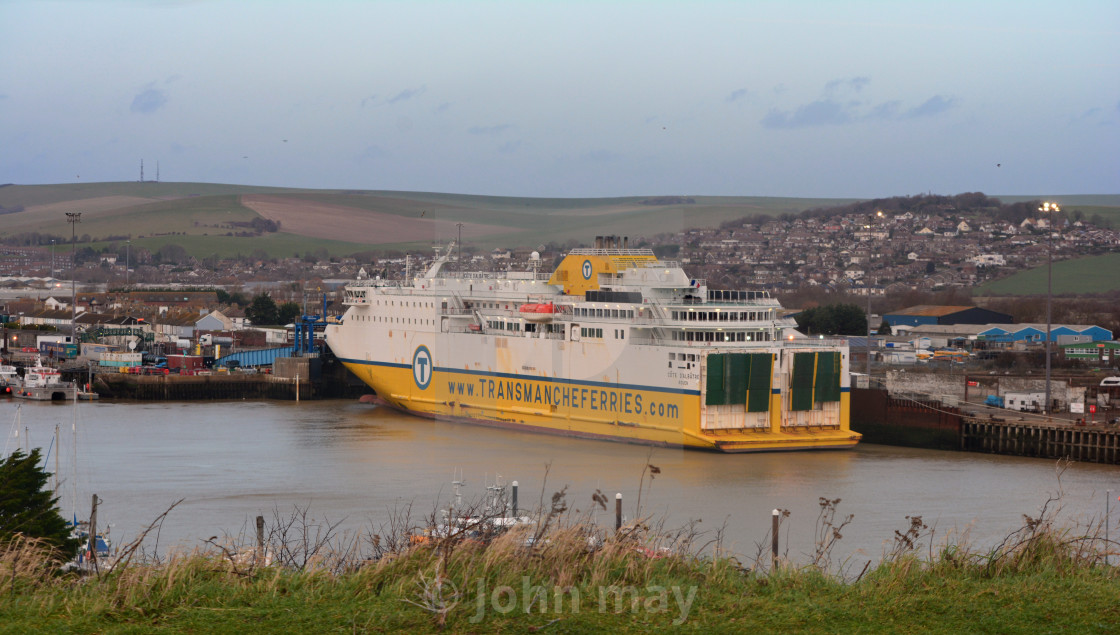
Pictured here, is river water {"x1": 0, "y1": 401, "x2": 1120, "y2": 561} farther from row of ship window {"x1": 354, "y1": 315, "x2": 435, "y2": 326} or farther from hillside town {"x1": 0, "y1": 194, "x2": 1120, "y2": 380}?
hillside town {"x1": 0, "y1": 194, "x2": 1120, "y2": 380}

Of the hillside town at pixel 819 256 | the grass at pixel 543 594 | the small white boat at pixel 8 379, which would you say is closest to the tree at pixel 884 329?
the hillside town at pixel 819 256

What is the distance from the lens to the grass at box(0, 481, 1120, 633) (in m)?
6.54

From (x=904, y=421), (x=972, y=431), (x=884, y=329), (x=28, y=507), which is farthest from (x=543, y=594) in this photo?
(x=884, y=329)

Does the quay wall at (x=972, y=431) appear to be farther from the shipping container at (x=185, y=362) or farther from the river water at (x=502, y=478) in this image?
the shipping container at (x=185, y=362)

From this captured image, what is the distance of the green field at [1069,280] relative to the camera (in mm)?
74812

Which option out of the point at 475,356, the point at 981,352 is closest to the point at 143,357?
the point at 475,356

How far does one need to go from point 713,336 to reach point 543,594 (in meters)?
20.5

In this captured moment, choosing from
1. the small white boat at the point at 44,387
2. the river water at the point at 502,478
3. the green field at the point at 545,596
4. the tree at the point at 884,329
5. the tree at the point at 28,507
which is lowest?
the river water at the point at 502,478

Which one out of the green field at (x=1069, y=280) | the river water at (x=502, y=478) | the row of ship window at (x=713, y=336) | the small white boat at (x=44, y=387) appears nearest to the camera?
the river water at (x=502, y=478)

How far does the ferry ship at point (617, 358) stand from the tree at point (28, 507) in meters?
15.7

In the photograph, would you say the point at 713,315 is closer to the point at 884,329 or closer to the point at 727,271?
the point at 884,329

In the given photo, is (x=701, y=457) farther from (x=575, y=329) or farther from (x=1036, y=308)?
(x=1036, y=308)

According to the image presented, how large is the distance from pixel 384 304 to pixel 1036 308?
40.0 meters

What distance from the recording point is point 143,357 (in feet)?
145
